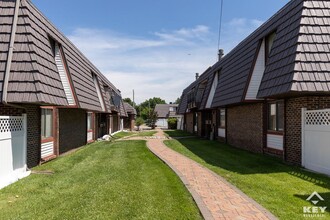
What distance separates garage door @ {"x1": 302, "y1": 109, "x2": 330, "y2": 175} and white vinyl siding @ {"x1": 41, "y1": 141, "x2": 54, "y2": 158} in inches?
376

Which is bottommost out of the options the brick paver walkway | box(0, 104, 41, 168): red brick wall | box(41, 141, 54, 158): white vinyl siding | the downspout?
the brick paver walkway

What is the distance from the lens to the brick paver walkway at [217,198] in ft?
17.4

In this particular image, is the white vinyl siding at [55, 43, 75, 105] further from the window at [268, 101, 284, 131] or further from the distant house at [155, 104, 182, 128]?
the distant house at [155, 104, 182, 128]

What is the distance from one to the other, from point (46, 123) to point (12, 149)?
Result: 4.04 meters

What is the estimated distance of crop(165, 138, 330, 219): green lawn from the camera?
5.79 metres

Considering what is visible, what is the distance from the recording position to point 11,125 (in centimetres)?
825

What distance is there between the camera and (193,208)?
5.68m

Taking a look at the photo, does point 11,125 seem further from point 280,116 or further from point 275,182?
point 280,116

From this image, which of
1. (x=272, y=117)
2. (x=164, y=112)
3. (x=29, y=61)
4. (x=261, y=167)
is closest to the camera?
(x=29, y=61)

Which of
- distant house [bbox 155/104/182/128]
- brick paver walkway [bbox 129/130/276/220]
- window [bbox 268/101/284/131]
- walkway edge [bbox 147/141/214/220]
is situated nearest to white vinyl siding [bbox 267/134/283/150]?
window [bbox 268/101/284/131]

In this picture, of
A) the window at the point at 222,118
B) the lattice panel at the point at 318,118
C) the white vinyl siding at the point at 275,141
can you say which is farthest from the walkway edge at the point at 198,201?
the window at the point at 222,118

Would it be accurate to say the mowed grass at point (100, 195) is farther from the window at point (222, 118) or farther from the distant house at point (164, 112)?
the distant house at point (164, 112)

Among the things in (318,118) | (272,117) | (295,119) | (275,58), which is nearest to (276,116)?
(272,117)

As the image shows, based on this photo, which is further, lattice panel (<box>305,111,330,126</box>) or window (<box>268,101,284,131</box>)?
window (<box>268,101,284,131</box>)
